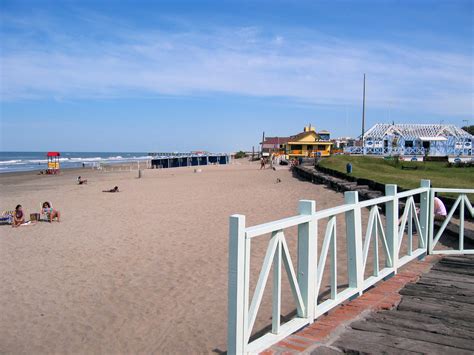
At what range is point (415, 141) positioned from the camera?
60812mm

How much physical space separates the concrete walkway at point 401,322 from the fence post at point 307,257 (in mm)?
238

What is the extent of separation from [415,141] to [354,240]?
204 feet

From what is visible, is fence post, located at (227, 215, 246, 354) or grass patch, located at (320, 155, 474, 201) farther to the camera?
grass patch, located at (320, 155, 474, 201)

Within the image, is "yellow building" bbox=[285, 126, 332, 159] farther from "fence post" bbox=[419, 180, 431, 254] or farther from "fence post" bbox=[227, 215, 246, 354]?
"fence post" bbox=[227, 215, 246, 354]

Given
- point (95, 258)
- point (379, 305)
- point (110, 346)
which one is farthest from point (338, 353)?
point (95, 258)

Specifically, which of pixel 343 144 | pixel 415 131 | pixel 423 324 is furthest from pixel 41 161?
pixel 423 324

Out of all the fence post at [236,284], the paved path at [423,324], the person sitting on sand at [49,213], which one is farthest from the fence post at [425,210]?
the person sitting on sand at [49,213]

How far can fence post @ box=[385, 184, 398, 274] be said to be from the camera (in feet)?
15.7

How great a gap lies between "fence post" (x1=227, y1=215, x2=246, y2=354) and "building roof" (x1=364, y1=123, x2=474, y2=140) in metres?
64.9

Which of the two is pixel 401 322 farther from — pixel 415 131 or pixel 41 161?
pixel 41 161

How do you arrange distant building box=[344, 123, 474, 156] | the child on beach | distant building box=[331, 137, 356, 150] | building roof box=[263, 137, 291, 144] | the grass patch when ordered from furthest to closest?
building roof box=[263, 137, 291, 144]
distant building box=[331, 137, 356, 150]
distant building box=[344, 123, 474, 156]
the grass patch
the child on beach

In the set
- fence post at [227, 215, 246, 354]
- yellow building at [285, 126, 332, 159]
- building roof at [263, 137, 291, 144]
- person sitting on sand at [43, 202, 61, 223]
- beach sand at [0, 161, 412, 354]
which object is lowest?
beach sand at [0, 161, 412, 354]

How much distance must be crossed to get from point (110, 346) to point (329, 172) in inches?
860

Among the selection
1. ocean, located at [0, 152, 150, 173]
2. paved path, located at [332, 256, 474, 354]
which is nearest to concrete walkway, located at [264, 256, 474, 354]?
paved path, located at [332, 256, 474, 354]
